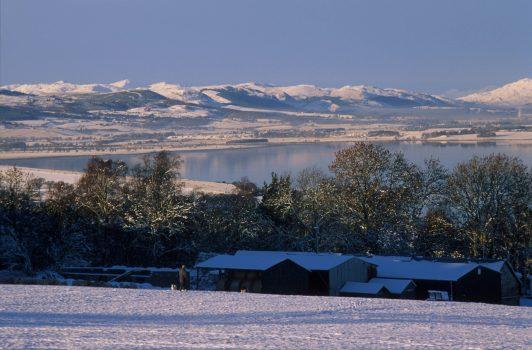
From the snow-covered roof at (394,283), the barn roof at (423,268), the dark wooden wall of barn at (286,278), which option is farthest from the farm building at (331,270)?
the barn roof at (423,268)

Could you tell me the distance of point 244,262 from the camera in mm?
22141

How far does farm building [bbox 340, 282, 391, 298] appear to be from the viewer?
66.2 ft

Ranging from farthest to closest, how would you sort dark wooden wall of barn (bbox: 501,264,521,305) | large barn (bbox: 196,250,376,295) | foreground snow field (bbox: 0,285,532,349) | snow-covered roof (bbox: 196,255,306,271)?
dark wooden wall of barn (bbox: 501,264,521,305)
snow-covered roof (bbox: 196,255,306,271)
large barn (bbox: 196,250,376,295)
foreground snow field (bbox: 0,285,532,349)

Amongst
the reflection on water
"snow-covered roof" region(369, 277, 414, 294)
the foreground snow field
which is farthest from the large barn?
the reflection on water

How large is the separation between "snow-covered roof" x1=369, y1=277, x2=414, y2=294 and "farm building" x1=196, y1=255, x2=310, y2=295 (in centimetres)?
207

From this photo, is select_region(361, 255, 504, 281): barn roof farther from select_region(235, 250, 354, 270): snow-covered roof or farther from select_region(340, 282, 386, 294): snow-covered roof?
select_region(340, 282, 386, 294): snow-covered roof

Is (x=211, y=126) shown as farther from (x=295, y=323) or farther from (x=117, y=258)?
(x=295, y=323)

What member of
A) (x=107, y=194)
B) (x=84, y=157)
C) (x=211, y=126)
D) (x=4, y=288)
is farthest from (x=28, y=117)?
(x=4, y=288)

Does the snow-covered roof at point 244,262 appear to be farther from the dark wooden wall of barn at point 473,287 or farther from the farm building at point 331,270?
the dark wooden wall of barn at point 473,287

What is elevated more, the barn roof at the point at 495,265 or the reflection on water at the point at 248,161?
the reflection on water at the point at 248,161

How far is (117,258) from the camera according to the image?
2723 centimetres

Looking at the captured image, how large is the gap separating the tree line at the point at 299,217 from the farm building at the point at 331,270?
5.13 metres

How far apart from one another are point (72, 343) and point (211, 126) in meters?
157

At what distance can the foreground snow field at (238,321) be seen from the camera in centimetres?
972
